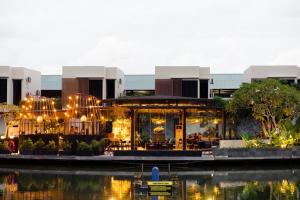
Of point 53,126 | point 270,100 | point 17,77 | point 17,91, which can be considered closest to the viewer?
point 270,100

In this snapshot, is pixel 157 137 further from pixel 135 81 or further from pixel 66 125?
pixel 135 81

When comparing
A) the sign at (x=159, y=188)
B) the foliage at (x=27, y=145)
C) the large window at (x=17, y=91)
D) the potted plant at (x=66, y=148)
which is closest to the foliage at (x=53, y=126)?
the foliage at (x=27, y=145)

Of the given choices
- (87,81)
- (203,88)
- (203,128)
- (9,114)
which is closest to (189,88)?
(203,88)

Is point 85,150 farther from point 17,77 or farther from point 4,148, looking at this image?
point 17,77

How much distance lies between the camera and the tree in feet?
126

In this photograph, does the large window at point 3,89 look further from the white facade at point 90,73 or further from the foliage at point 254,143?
the foliage at point 254,143

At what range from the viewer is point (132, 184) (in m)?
24.2

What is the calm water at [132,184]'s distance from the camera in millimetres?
20953

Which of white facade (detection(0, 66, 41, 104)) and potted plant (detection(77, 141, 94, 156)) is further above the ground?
white facade (detection(0, 66, 41, 104))

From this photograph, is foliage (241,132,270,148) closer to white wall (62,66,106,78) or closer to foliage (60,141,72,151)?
foliage (60,141,72,151)

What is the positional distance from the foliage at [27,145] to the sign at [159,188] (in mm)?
16146

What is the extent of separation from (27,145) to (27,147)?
0.12 m

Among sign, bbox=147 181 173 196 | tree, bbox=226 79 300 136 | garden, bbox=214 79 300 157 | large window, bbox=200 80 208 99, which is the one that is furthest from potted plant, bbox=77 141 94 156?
large window, bbox=200 80 208 99

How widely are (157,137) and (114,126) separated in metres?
3.48
